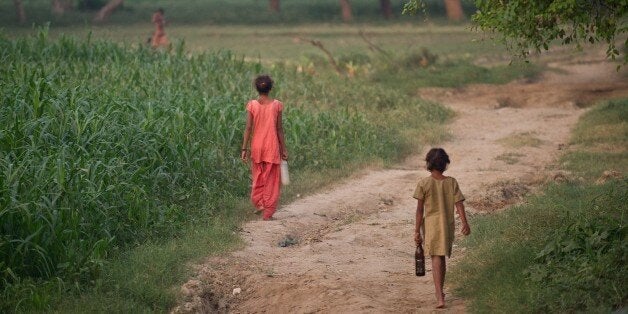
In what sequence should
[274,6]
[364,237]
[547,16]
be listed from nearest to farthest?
[547,16] < [364,237] < [274,6]

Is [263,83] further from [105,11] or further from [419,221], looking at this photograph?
[105,11]

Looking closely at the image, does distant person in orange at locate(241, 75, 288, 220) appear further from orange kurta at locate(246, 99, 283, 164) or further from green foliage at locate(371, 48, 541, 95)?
green foliage at locate(371, 48, 541, 95)

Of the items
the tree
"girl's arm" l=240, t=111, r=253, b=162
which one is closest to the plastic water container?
"girl's arm" l=240, t=111, r=253, b=162

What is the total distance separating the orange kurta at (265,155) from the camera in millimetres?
10320

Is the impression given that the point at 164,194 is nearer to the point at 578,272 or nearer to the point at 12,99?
the point at 12,99

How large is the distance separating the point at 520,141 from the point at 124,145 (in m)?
7.09

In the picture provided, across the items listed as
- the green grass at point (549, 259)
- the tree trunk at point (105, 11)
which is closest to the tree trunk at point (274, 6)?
the tree trunk at point (105, 11)

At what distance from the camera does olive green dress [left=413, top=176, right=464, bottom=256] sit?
736 cm

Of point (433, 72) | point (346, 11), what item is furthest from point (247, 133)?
point (346, 11)

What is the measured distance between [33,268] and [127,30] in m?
26.4

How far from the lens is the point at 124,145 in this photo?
34.1 ft

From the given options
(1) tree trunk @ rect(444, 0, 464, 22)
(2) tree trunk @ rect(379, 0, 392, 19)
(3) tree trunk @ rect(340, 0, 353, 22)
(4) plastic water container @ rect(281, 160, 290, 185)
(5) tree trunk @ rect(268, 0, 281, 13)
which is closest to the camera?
(4) plastic water container @ rect(281, 160, 290, 185)

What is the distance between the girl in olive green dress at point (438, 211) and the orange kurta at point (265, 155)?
10.3 ft

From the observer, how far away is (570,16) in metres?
8.11
